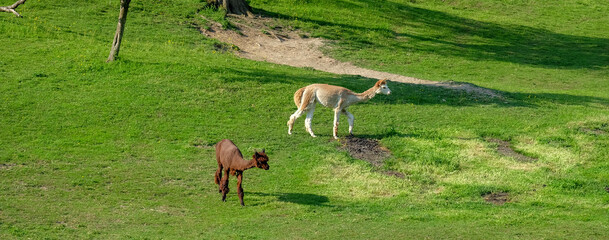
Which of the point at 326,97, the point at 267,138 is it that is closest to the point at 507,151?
the point at 326,97

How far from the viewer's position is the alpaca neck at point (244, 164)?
13.8m

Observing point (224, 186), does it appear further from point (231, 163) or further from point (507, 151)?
point (507, 151)

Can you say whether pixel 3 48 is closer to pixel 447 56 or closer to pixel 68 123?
pixel 68 123

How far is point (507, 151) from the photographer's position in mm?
20203

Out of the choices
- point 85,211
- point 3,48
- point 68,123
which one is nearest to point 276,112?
point 68,123

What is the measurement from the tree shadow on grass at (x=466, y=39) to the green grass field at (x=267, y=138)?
0.28 m

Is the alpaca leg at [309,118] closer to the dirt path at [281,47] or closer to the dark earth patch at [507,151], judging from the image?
the dark earth patch at [507,151]

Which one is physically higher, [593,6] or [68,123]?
[593,6]

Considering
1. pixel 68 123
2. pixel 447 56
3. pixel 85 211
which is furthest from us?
pixel 447 56

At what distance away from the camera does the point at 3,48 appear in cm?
2634

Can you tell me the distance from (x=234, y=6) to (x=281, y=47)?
4.88 meters

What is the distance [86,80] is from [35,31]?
22.2ft

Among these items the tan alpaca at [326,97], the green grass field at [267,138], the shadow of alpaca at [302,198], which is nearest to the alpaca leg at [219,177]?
the green grass field at [267,138]

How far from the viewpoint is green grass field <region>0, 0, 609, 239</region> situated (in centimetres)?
1430
